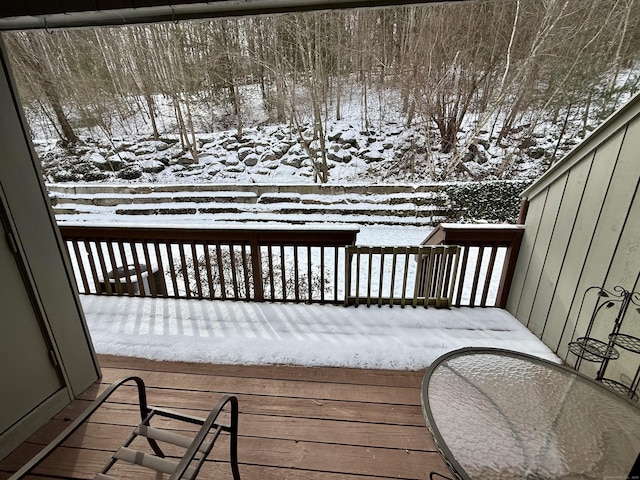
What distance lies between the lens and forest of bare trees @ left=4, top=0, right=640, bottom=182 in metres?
7.00

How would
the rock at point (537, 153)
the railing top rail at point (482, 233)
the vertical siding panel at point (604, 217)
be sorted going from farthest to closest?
1. the rock at point (537, 153)
2. the railing top rail at point (482, 233)
3. the vertical siding panel at point (604, 217)

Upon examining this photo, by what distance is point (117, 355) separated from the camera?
2.23 m

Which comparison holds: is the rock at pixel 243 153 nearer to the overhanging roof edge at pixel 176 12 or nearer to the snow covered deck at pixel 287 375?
the snow covered deck at pixel 287 375

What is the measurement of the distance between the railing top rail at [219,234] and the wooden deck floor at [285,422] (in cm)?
102

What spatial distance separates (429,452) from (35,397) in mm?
2139

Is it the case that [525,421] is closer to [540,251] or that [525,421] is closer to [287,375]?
[287,375]

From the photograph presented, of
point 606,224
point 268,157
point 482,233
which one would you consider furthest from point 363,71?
point 606,224

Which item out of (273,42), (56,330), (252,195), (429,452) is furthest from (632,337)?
(273,42)

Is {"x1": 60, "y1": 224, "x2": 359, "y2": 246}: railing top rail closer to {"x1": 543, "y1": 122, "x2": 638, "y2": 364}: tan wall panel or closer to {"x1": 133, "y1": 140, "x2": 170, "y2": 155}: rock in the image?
{"x1": 543, "y1": 122, "x2": 638, "y2": 364}: tan wall panel

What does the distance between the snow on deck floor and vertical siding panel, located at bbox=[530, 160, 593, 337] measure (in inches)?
7.7

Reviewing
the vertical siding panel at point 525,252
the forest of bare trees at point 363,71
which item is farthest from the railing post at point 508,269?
the forest of bare trees at point 363,71

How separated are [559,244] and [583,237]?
0.20 m

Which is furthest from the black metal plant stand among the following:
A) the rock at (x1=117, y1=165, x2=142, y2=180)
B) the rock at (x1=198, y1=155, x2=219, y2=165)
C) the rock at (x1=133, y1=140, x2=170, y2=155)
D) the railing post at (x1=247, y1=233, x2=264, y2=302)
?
the rock at (x1=133, y1=140, x2=170, y2=155)

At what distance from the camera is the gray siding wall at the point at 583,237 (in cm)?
167
